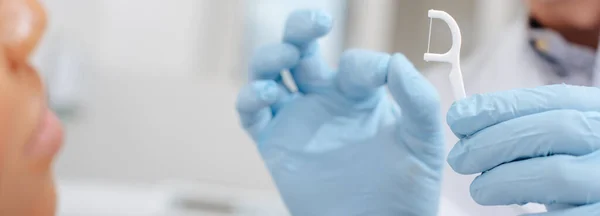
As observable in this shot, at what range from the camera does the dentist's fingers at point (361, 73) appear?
611mm

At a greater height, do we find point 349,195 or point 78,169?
point 349,195

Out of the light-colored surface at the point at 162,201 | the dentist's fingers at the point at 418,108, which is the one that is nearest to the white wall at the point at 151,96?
the light-colored surface at the point at 162,201

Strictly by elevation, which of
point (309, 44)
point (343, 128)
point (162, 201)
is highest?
point (309, 44)

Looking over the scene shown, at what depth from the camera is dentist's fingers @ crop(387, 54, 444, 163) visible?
0.56 m

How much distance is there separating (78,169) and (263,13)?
71 centimetres

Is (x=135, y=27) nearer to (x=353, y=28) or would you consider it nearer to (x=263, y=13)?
(x=263, y=13)

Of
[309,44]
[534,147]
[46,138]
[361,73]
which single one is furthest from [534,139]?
[46,138]

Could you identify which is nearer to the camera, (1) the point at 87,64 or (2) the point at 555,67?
(2) the point at 555,67

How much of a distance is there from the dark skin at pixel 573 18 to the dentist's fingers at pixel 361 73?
395 millimetres

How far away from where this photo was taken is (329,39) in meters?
1.66

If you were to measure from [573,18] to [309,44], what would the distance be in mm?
456

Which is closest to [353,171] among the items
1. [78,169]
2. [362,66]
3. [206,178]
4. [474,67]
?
[362,66]

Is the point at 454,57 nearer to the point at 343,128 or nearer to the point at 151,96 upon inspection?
the point at 343,128

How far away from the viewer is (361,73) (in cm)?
62
